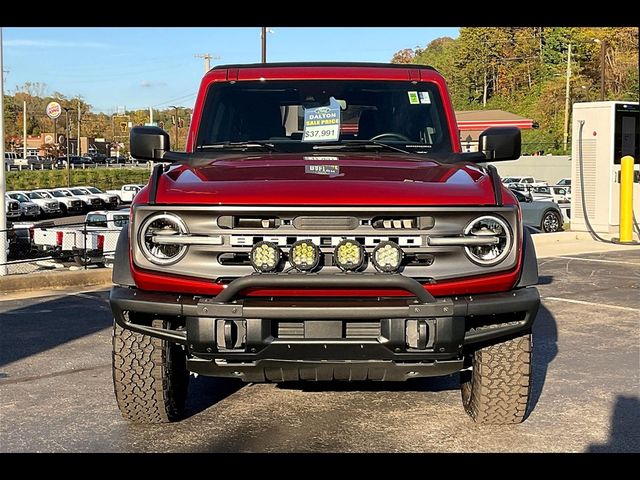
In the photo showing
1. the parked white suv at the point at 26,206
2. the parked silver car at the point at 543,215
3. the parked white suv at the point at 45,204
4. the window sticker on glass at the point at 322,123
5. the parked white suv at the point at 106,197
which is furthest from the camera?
the parked white suv at the point at 106,197

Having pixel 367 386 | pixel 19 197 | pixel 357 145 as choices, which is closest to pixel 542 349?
pixel 367 386

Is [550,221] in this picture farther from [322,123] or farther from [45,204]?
[45,204]

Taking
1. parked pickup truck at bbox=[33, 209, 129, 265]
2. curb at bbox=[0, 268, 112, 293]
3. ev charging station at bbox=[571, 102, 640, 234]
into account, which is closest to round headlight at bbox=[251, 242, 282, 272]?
curb at bbox=[0, 268, 112, 293]

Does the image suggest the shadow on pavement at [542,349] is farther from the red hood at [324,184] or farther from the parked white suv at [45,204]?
the parked white suv at [45,204]

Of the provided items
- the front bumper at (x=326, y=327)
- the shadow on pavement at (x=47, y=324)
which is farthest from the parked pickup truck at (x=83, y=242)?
the front bumper at (x=326, y=327)

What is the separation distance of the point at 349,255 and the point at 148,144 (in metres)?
1.68

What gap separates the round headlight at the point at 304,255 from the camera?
13.0 feet

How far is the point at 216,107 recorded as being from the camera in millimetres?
5527

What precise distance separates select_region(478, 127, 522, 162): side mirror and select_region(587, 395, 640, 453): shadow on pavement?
1.62 m

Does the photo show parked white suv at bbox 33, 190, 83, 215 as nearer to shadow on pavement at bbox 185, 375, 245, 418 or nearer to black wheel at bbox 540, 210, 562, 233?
black wheel at bbox 540, 210, 562, 233

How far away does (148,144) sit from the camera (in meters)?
5.07

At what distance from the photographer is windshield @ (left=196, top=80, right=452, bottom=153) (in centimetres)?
532

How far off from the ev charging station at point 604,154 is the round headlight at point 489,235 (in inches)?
555
